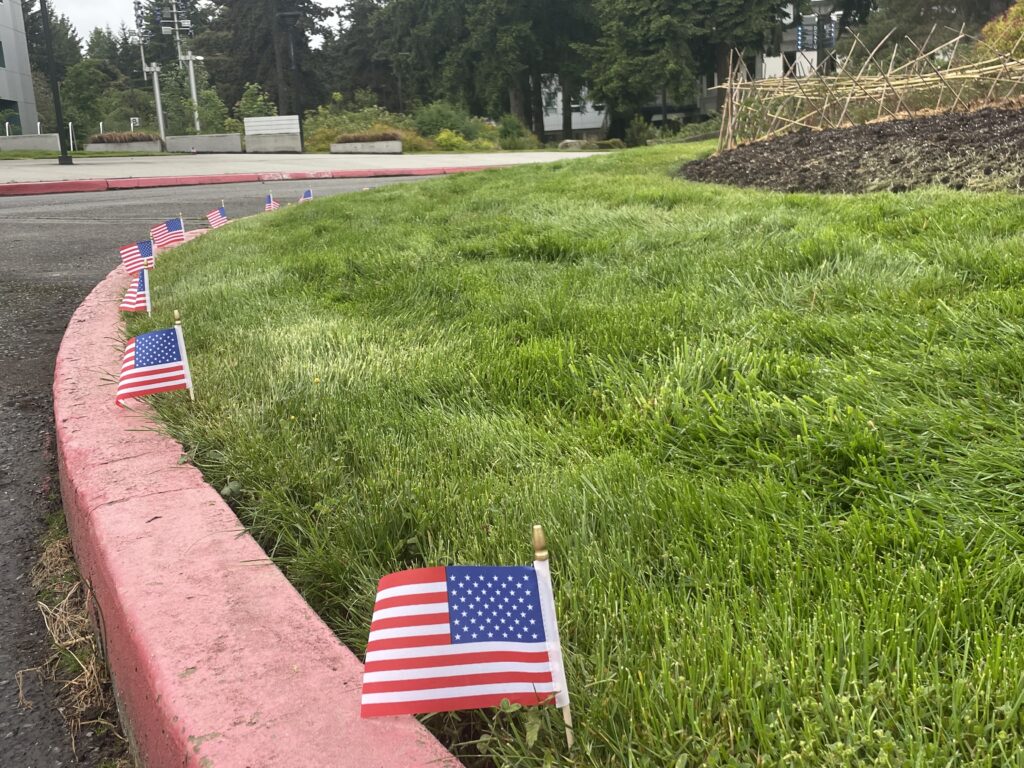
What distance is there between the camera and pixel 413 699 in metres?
1.35

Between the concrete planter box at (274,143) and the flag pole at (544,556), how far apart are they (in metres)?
33.9

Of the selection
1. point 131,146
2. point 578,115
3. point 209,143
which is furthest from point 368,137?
point 578,115

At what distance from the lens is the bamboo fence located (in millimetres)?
11016

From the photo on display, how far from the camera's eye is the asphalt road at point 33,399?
74.2 inches

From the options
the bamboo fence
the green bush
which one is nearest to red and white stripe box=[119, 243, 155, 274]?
the bamboo fence

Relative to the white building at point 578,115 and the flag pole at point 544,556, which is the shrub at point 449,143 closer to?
the white building at point 578,115

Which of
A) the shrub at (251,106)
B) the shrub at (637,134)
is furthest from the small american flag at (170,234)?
the shrub at (637,134)

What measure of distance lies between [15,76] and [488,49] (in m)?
26.7

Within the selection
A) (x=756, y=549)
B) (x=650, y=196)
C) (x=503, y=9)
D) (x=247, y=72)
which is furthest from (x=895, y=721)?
(x=247, y=72)

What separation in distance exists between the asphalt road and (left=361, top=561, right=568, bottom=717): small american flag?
886 millimetres

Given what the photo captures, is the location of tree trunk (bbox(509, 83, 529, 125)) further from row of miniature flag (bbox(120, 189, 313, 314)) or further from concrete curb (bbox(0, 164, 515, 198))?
row of miniature flag (bbox(120, 189, 313, 314))

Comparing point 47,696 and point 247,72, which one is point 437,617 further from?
point 247,72

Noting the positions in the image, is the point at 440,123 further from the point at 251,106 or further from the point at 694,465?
the point at 694,465

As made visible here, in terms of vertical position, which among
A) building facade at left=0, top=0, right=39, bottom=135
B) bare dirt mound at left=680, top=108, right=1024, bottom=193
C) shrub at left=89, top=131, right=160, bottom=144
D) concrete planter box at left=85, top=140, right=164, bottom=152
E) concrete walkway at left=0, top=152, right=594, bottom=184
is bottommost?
bare dirt mound at left=680, top=108, right=1024, bottom=193
